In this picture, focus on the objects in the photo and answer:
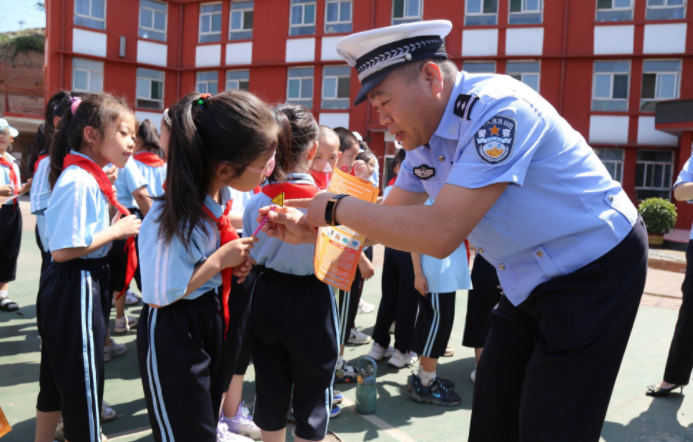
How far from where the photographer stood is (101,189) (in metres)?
2.58

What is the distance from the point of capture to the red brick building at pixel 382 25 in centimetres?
→ 1712

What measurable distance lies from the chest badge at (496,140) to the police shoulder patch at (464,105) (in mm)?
114

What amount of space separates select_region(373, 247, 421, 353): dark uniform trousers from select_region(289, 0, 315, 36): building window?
58.0 feet

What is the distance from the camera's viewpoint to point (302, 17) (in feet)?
67.3

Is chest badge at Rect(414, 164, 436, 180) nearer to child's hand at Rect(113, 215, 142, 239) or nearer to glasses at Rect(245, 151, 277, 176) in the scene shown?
glasses at Rect(245, 151, 277, 176)

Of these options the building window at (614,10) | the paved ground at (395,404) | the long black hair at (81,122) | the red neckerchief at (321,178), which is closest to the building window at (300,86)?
the building window at (614,10)

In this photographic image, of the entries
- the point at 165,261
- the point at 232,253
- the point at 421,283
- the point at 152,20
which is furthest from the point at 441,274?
the point at 152,20

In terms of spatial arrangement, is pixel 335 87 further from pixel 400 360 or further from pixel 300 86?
pixel 400 360

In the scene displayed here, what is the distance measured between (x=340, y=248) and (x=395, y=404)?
1.63 meters

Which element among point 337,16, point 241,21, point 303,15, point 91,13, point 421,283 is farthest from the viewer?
point 241,21

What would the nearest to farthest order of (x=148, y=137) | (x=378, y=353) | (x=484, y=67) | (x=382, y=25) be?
(x=378, y=353)
(x=148, y=137)
(x=484, y=67)
(x=382, y=25)

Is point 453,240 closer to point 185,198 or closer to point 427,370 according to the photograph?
point 185,198

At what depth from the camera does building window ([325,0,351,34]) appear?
19766 millimetres

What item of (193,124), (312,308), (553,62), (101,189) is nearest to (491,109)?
(193,124)
